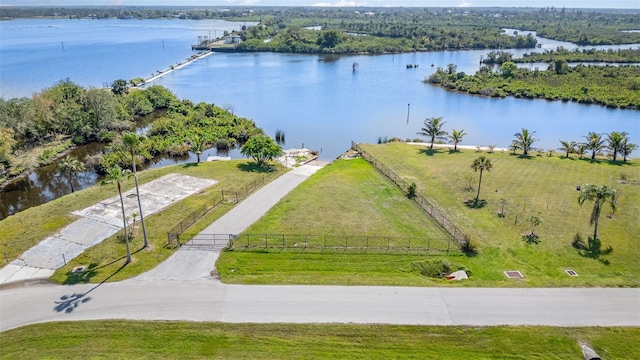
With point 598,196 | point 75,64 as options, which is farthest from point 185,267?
point 75,64

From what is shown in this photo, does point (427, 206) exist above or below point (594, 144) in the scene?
below

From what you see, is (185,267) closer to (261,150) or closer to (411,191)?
(411,191)

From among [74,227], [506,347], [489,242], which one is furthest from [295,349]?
[74,227]

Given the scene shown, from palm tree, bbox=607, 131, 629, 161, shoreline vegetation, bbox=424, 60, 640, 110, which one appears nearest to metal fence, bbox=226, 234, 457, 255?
palm tree, bbox=607, 131, 629, 161

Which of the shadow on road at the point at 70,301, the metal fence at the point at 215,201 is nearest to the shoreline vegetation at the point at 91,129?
the metal fence at the point at 215,201

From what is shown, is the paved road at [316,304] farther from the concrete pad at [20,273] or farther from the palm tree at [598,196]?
the palm tree at [598,196]

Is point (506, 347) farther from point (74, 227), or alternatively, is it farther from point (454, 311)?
point (74, 227)
